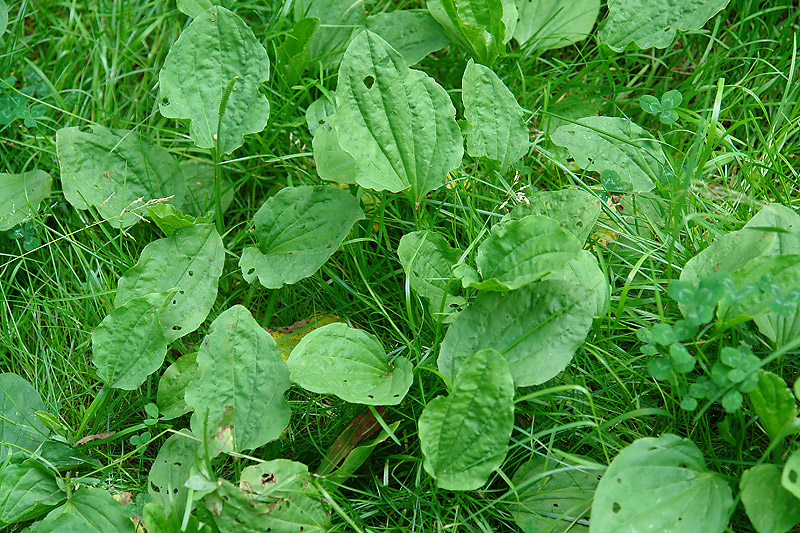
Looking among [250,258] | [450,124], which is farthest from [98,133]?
[450,124]

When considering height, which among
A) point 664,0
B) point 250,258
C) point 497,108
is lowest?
point 250,258

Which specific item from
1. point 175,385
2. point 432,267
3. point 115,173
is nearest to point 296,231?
point 432,267

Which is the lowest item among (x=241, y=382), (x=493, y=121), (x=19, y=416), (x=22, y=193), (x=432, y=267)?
(x=19, y=416)

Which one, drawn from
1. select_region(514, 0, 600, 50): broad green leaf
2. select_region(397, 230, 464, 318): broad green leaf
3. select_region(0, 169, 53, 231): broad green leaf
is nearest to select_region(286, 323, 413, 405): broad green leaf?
select_region(397, 230, 464, 318): broad green leaf

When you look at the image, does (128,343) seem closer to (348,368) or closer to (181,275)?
(181,275)

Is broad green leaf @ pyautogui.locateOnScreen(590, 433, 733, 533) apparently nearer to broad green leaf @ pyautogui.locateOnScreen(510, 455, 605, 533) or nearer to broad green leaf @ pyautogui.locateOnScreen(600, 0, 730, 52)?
broad green leaf @ pyautogui.locateOnScreen(510, 455, 605, 533)

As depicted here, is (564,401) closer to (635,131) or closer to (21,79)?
(635,131)
